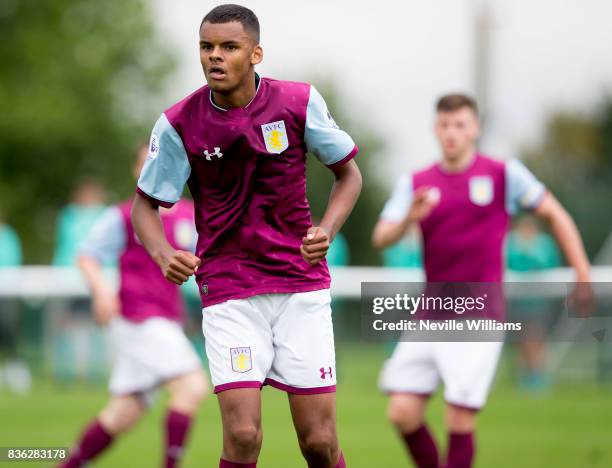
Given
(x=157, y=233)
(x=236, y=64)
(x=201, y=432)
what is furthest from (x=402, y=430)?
(x=201, y=432)

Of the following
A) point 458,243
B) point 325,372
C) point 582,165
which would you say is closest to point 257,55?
point 325,372

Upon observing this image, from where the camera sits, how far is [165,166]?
5.54 metres

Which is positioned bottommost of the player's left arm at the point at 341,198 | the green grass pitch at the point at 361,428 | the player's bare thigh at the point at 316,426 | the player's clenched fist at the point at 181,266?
the green grass pitch at the point at 361,428

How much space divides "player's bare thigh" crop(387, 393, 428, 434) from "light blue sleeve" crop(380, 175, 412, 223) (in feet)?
3.51

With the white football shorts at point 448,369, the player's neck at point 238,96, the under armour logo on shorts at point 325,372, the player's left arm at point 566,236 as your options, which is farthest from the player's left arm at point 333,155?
the player's left arm at point 566,236

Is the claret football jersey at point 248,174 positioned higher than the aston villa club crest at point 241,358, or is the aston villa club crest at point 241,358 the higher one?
the claret football jersey at point 248,174

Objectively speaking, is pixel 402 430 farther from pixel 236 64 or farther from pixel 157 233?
pixel 236 64

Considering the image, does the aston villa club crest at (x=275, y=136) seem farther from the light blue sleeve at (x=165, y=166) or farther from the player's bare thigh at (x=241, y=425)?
the player's bare thigh at (x=241, y=425)

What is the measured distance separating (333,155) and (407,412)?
2246 millimetres

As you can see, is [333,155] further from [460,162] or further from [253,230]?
[460,162]

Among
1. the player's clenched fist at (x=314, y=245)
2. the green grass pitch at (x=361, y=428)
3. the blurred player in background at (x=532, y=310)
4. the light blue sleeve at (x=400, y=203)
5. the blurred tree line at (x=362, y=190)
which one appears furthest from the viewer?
the blurred tree line at (x=362, y=190)

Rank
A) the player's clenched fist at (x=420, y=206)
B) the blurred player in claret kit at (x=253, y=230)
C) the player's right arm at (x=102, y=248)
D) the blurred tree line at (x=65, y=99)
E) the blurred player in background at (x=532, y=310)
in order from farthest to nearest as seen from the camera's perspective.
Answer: the blurred tree line at (x=65, y=99) → the blurred player in background at (x=532, y=310) → the player's right arm at (x=102, y=248) → the player's clenched fist at (x=420, y=206) → the blurred player in claret kit at (x=253, y=230)

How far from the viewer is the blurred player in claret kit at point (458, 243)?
7.09 metres

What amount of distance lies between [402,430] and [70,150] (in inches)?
1137
